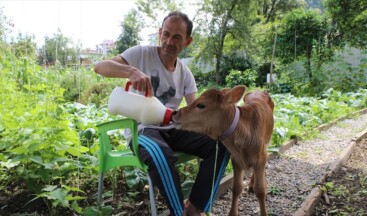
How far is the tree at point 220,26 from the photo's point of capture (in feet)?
56.9

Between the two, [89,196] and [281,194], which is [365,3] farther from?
[89,196]

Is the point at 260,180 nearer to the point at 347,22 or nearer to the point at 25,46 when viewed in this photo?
the point at 25,46

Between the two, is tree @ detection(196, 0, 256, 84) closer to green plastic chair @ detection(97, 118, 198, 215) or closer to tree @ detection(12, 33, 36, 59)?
tree @ detection(12, 33, 36, 59)

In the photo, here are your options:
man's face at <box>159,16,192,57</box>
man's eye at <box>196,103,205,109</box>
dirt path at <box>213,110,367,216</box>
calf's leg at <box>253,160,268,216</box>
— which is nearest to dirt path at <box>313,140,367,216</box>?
dirt path at <box>213,110,367,216</box>

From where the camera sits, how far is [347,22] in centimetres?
1345

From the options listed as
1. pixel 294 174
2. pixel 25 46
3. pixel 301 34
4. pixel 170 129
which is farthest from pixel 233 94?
pixel 301 34

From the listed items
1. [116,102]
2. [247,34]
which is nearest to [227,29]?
[247,34]

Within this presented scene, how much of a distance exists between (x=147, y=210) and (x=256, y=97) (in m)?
1.52

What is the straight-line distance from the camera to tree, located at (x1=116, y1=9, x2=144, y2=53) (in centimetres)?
3155

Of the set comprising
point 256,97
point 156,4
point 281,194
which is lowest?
point 281,194

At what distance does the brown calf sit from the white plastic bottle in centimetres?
20

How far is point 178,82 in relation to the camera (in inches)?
123

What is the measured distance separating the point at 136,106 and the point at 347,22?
43.8 feet

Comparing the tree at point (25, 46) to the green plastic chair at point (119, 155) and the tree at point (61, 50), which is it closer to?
the tree at point (61, 50)
